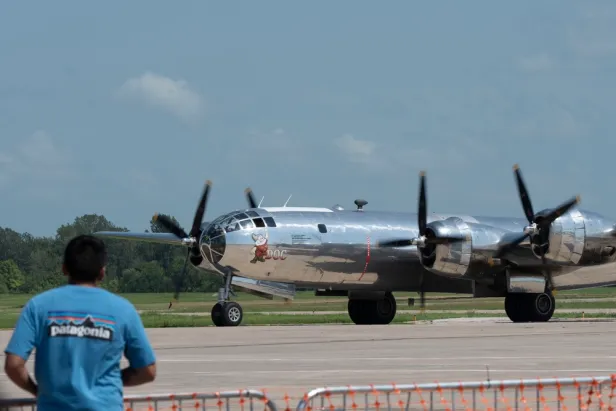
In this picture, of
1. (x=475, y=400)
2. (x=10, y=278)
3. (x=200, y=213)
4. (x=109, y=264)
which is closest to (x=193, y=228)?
(x=200, y=213)

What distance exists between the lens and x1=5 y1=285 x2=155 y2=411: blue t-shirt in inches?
268

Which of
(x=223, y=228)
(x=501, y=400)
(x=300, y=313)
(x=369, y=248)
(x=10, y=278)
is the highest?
(x=10, y=278)

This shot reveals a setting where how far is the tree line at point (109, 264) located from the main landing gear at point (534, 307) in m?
42.4

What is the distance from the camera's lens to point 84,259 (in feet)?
23.3

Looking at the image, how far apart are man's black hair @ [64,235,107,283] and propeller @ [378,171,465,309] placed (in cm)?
3080

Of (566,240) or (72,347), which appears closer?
(72,347)

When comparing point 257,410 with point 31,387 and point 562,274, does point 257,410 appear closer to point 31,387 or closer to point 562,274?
point 31,387

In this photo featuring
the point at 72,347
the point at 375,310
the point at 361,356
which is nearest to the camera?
the point at 72,347

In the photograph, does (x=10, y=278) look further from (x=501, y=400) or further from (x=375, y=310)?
(x=501, y=400)

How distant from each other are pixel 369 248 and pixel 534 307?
589 centimetres

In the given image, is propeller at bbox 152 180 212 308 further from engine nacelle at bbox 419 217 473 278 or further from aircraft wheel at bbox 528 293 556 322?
aircraft wheel at bbox 528 293 556 322

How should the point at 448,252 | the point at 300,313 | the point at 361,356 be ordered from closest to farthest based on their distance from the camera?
the point at 361,356
the point at 448,252
the point at 300,313

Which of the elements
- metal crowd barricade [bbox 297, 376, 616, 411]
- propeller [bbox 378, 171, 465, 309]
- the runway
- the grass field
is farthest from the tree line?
metal crowd barricade [bbox 297, 376, 616, 411]

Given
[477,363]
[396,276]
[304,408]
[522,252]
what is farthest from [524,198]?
[304,408]
